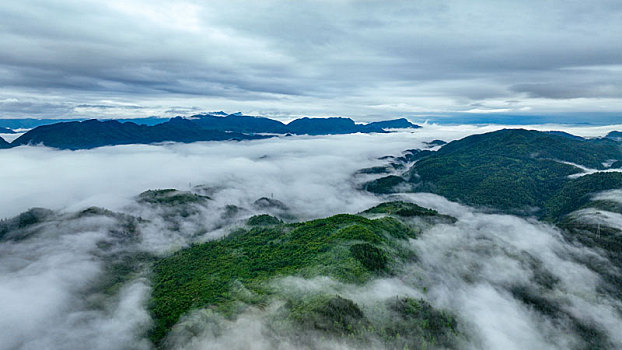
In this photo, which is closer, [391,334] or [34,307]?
[391,334]

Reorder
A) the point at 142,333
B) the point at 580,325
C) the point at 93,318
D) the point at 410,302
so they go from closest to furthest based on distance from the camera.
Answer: the point at 142,333 → the point at 410,302 → the point at 93,318 → the point at 580,325

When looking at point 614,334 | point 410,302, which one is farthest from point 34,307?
point 614,334

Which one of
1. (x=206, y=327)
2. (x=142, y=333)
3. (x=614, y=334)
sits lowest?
(x=614, y=334)

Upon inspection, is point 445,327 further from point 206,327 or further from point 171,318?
point 171,318

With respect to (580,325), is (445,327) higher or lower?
higher

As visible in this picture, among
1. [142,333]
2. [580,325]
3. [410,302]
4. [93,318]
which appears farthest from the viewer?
[580,325]

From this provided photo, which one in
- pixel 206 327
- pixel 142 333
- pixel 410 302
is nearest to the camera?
pixel 206 327

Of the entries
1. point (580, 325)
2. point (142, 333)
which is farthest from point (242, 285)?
point (580, 325)

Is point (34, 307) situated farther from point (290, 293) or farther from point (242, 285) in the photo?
point (290, 293)

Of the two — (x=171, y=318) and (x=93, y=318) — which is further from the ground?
(x=171, y=318)
